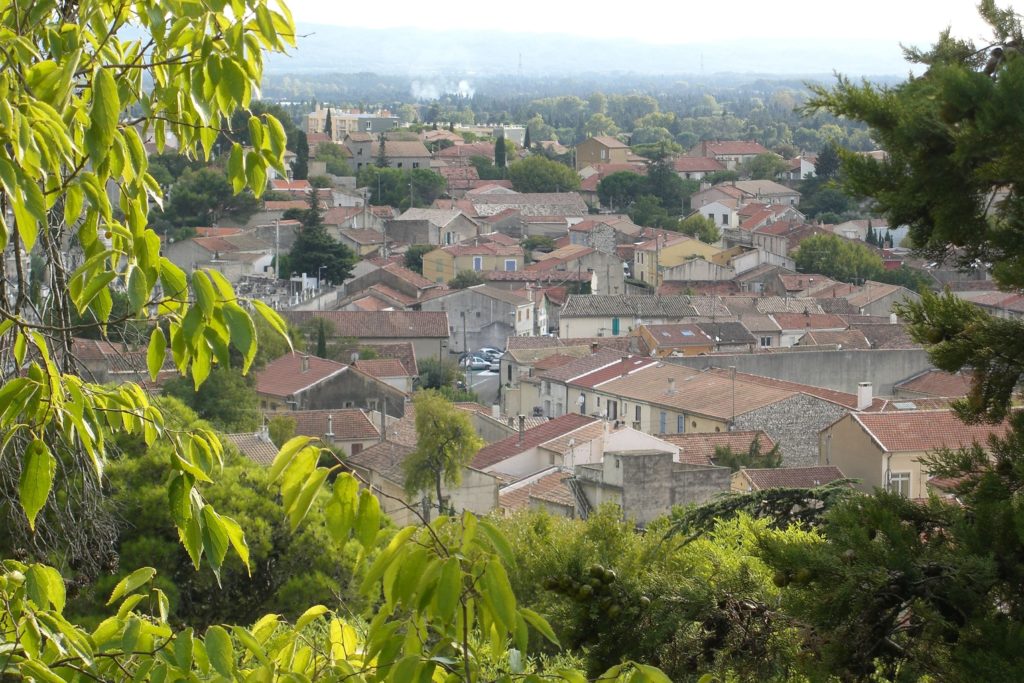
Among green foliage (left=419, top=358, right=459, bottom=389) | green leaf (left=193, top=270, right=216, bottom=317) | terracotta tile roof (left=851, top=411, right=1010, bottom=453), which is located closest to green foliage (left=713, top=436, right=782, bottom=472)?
terracotta tile roof (left=851, top=411, right=1010, bottom=453)

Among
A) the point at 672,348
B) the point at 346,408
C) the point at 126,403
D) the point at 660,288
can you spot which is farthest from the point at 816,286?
the point at 126,403

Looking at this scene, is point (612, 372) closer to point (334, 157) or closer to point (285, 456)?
point (285, 456)

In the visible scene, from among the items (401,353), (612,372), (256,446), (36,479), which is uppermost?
(36,479)

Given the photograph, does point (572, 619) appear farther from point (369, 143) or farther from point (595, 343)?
point (369, 143)

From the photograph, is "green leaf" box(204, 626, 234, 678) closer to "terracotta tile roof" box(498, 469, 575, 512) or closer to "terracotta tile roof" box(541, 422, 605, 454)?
"terracotta tile roof" box(498, 469, 575, 512)

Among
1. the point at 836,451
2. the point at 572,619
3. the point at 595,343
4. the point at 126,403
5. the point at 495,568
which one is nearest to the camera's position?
the point at 495,568

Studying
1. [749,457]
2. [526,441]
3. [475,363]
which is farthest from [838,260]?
[526,441]

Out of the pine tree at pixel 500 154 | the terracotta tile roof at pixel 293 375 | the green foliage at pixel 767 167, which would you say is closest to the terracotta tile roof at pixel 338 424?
the terracotta tile roof at pixel 293 375
